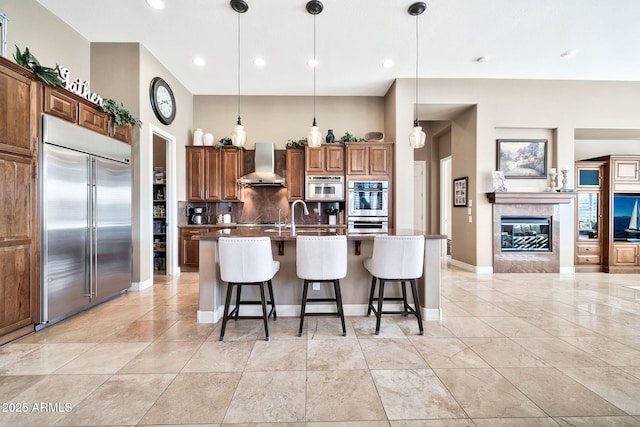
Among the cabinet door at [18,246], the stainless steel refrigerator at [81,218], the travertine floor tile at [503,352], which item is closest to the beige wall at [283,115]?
the stainless steel refrigerator at [81,218]

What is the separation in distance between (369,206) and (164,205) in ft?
12.8

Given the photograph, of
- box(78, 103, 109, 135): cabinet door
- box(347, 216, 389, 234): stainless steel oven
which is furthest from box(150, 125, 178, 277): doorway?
box(347, 216, 389, 234): stainless steel oven

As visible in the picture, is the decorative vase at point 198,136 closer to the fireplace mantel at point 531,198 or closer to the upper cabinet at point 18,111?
the upper cabinet at point 18,111

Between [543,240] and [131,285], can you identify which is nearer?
[131,285]

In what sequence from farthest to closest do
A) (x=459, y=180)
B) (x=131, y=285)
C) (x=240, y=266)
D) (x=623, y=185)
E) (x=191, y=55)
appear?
(x=459, y=180) < (x=623, y=185) < (x=191, y=55) < (x=131, y=285) < (x=240, y=266)

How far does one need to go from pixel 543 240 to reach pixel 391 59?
4113 mm

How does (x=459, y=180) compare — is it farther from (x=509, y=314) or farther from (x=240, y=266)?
(x=240, y=266)

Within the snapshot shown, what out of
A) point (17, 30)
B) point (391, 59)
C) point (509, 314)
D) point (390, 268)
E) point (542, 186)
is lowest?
point (509, 314)

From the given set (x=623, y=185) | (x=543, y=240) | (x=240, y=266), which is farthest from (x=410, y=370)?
(x=623, y=185)

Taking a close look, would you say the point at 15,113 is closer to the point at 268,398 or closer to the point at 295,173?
the point at 268,398

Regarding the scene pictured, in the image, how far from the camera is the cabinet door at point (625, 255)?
4.86 m

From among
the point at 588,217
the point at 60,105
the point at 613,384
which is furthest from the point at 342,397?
the point at 588,217

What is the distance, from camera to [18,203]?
90.8 inches

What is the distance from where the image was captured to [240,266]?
92.0 inches
